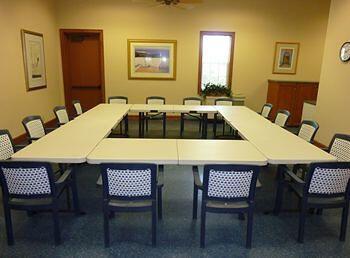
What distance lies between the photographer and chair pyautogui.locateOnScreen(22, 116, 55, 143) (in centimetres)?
328

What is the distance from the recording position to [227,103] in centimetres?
582

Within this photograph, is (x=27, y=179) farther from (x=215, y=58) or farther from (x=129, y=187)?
(x=215, y=58)

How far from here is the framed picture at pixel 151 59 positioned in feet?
23.0

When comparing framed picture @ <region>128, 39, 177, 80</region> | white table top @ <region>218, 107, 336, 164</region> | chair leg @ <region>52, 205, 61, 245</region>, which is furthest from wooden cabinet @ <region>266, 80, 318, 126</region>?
chair leg @ <region>52, 205, 61, 245</region>

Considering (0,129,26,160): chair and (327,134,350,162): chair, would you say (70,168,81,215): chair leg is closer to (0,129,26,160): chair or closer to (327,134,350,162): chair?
(0,129,26,160): chair

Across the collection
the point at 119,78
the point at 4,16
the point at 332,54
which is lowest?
the point at 119,78

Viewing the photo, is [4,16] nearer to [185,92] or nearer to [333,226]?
[185,92]

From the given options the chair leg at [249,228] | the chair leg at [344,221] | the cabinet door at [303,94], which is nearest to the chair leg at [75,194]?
the chair leg at [249,228]

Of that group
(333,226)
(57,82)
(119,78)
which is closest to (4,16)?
(57,82)

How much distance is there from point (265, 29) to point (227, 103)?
8.55 feet

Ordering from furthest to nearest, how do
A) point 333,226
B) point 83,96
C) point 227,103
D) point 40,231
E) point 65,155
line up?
point 83,96 → point 227,103 → point 333,226 → point 40,231 → point 65,155

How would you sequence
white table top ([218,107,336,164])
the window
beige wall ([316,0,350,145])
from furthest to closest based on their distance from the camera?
the window, beige wall ([316,0,350,145]), white table top ([218,107,336,164])

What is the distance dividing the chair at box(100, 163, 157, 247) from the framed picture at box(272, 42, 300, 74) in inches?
241

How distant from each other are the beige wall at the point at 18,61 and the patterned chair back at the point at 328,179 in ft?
14.7
